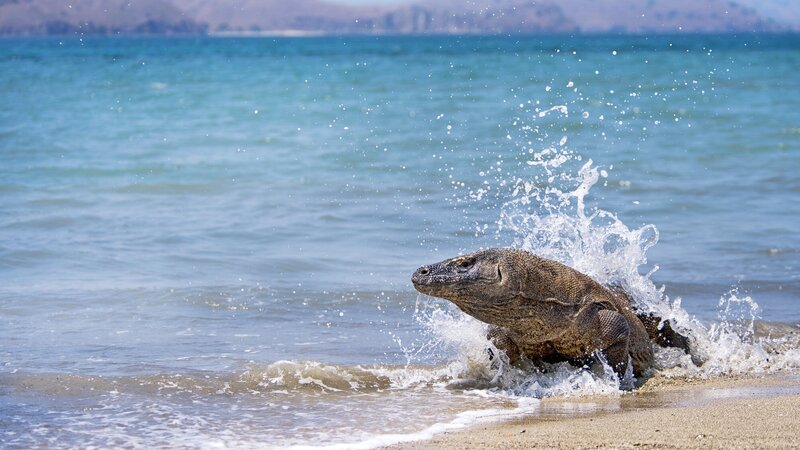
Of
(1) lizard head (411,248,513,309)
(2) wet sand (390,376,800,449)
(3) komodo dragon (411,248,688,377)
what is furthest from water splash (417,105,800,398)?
(1) lizard head (411,248,513,309)

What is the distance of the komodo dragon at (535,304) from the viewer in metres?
6.00

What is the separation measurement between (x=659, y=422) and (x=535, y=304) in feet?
3.46

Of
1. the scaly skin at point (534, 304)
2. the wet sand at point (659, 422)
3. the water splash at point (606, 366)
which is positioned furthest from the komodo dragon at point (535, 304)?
the wet sand at point (659, 422)

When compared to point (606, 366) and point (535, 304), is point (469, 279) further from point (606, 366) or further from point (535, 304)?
point (606, 366)

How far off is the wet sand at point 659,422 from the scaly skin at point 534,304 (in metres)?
0.33

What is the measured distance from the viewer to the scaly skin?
6.00m

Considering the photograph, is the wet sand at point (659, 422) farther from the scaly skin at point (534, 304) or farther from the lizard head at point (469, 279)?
the lizard head at point (469, 279)

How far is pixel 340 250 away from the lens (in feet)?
35.2

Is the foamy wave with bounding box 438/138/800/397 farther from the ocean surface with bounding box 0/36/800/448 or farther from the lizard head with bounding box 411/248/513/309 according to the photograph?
the lizard head with bounding box 411/248/513/309

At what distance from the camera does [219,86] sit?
112 ft

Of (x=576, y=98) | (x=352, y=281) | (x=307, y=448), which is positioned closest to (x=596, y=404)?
(x=307, y=448)

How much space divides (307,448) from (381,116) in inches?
726

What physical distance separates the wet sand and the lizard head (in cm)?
63

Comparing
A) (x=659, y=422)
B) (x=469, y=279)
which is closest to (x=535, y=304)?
(x=469, y=279)
